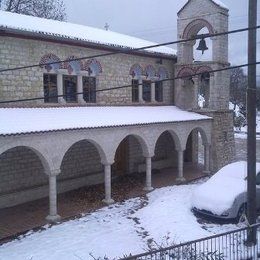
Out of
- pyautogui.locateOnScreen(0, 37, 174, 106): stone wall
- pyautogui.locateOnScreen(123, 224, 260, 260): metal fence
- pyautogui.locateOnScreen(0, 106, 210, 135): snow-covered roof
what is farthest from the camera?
pyautogui.locateOnScreen(0, 37, 174, 106): stone wall

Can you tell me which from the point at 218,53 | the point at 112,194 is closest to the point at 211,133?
the point at 218,53

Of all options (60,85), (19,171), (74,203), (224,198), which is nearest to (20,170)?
(19,171)

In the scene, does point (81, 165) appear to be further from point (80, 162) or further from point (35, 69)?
point (35, 69)

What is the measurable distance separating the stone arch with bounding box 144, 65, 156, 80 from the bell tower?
168 cm

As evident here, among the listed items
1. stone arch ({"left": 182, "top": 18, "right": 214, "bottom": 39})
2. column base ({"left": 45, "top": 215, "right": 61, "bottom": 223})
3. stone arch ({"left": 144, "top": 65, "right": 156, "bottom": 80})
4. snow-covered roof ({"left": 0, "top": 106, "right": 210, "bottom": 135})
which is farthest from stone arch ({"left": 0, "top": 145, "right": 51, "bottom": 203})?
stone arch ({"left": 182, "top": 18, "right": 214, "bottom": 39})

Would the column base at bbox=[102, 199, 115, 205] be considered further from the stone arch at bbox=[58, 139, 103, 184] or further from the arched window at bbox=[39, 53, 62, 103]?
the arched window at bbox=[39, 53, 62, 103]

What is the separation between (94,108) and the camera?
16.8 meters

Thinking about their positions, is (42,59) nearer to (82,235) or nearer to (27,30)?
(27,30)

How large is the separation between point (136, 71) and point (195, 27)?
172 inches

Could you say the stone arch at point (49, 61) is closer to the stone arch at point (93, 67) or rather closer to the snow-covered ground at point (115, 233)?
the stone arch at point (93, 67)

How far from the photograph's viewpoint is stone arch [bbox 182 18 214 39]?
67.2ft

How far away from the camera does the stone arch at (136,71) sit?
19.4 meters

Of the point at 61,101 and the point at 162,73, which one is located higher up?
the point at 162,73

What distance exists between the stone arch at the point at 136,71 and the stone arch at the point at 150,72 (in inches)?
15.1
